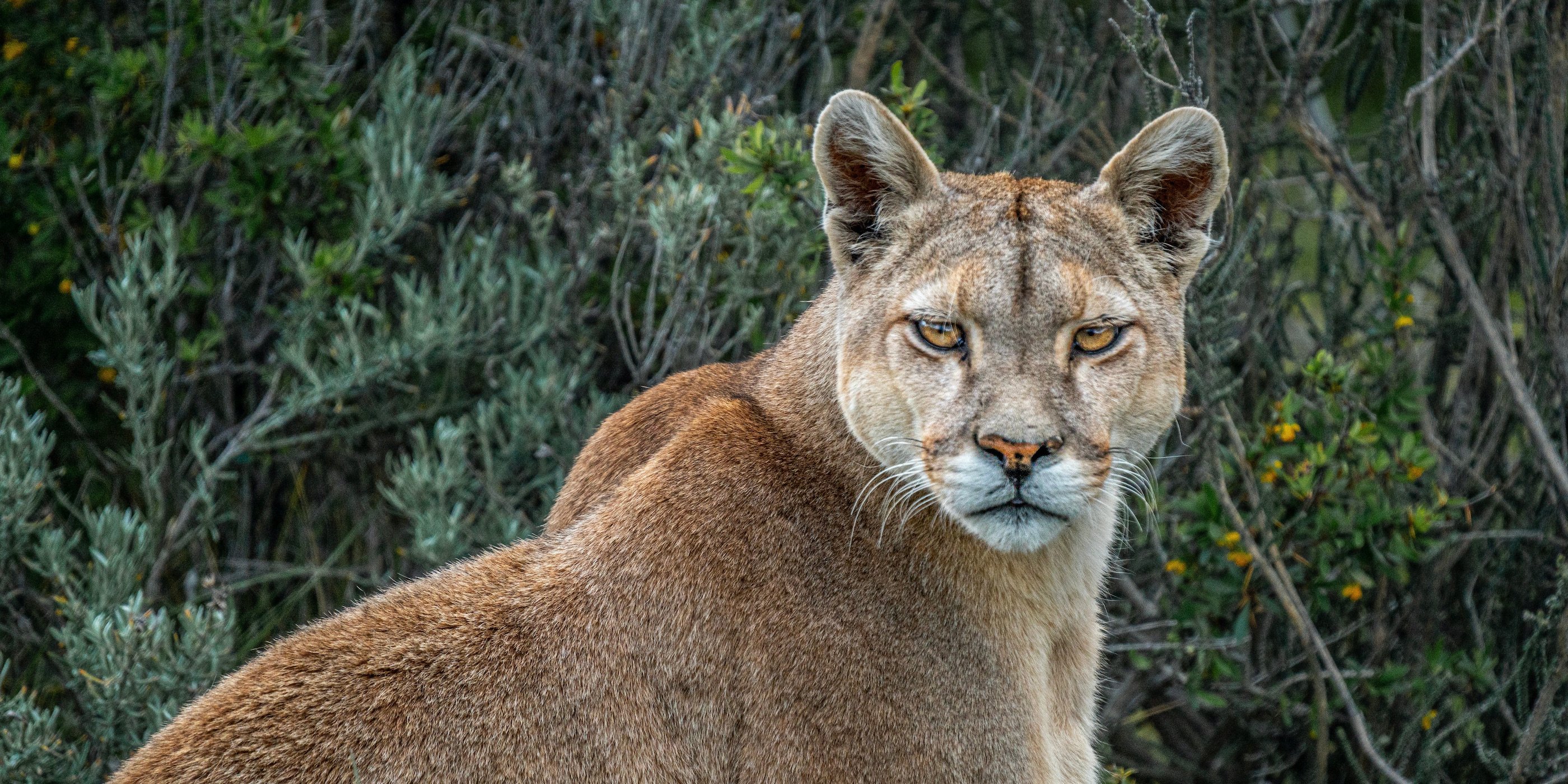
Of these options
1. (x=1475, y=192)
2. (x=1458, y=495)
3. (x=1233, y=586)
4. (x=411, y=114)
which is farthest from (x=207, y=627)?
(x=1475, y=192)

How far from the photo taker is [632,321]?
6.77 metres

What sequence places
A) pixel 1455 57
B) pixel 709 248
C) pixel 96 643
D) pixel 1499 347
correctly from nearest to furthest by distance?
1. pixel 96 643
2. pixel 1455 57
3. pixel 1499 347
4. pixel 709 248

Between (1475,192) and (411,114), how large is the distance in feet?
15.8

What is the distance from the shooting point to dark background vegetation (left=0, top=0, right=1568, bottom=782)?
5766 millimetres

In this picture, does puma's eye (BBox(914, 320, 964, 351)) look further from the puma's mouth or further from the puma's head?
the puma's mouth

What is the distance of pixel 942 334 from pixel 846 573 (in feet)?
2.26

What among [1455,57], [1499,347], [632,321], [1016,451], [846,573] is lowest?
[632,321]

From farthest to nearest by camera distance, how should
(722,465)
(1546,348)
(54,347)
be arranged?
(54,347)
(1546,348)
(722,465)

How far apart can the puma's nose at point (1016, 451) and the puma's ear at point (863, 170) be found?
0.87 metres

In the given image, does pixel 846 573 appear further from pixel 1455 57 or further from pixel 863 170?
pixel 1455 57

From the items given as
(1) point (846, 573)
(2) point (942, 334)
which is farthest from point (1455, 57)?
(1) point (846, 573)

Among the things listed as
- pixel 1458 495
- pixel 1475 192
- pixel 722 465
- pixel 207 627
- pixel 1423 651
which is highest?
pixel 1475 192

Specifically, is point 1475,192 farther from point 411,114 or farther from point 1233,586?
point 411,114

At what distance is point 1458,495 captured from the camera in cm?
636
